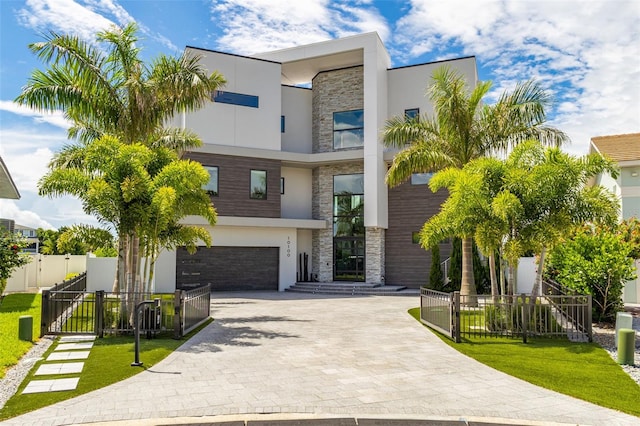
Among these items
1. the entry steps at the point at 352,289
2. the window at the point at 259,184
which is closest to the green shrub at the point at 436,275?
the entry steps at the point at 352,289

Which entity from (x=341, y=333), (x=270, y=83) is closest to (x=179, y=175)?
(x=341, y=333)

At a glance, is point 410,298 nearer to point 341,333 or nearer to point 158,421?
point 341,333

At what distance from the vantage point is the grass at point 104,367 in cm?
623

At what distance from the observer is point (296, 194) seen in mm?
25422

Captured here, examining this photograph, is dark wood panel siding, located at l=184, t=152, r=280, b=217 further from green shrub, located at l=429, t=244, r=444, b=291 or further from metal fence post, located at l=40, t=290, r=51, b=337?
metal fence post, located at l=40, t=290, r=51, b=337

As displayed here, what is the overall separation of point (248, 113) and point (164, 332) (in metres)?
14.1

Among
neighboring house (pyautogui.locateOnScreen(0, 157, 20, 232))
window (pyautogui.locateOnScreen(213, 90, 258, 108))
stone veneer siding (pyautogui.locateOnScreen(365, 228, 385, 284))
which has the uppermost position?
window (pyautogui.locateOnScreen(213, 90, 258, 108))

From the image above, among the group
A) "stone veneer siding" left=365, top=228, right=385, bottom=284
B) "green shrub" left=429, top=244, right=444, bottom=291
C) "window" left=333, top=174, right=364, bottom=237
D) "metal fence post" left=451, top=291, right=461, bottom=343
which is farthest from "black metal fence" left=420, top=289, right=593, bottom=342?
"window" left=333, top=174, right=364, bottom=237

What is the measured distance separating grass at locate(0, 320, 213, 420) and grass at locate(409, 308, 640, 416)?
5.83 m

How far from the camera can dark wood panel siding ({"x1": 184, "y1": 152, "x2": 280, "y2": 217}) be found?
22234mm

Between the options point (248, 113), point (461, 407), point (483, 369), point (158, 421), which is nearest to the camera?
point (158, 421)

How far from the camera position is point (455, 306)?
33.9 ft

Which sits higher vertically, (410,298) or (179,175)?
(179,175)

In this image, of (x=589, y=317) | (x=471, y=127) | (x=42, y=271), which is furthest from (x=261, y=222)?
(x=589, y=317)
